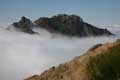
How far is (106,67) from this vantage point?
23.6m

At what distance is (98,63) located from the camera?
947 inches

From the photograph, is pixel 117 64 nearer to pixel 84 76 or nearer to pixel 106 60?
pixel 106 60

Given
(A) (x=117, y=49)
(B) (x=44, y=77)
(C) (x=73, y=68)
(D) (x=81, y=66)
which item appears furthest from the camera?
(B) (x=44, y=77)

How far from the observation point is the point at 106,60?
78.0 feet

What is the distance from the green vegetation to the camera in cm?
2330

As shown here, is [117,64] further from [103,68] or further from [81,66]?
[81,66]

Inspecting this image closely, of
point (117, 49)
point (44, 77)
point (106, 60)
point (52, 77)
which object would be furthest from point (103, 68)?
point (44, 77)

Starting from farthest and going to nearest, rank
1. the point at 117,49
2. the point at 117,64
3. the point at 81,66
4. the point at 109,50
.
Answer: the point at 81,66
the point at 109,50
the point at 117,49
the point at 117,64

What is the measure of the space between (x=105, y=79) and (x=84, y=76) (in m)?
2.86

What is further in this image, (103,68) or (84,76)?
(84,76)

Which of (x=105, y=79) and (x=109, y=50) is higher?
(x=109, y=50)

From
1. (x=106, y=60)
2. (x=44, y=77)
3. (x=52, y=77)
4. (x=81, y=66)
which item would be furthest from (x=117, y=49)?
(x=44, y=77)

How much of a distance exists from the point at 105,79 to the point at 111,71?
68cm

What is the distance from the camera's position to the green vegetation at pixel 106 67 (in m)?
23.3
